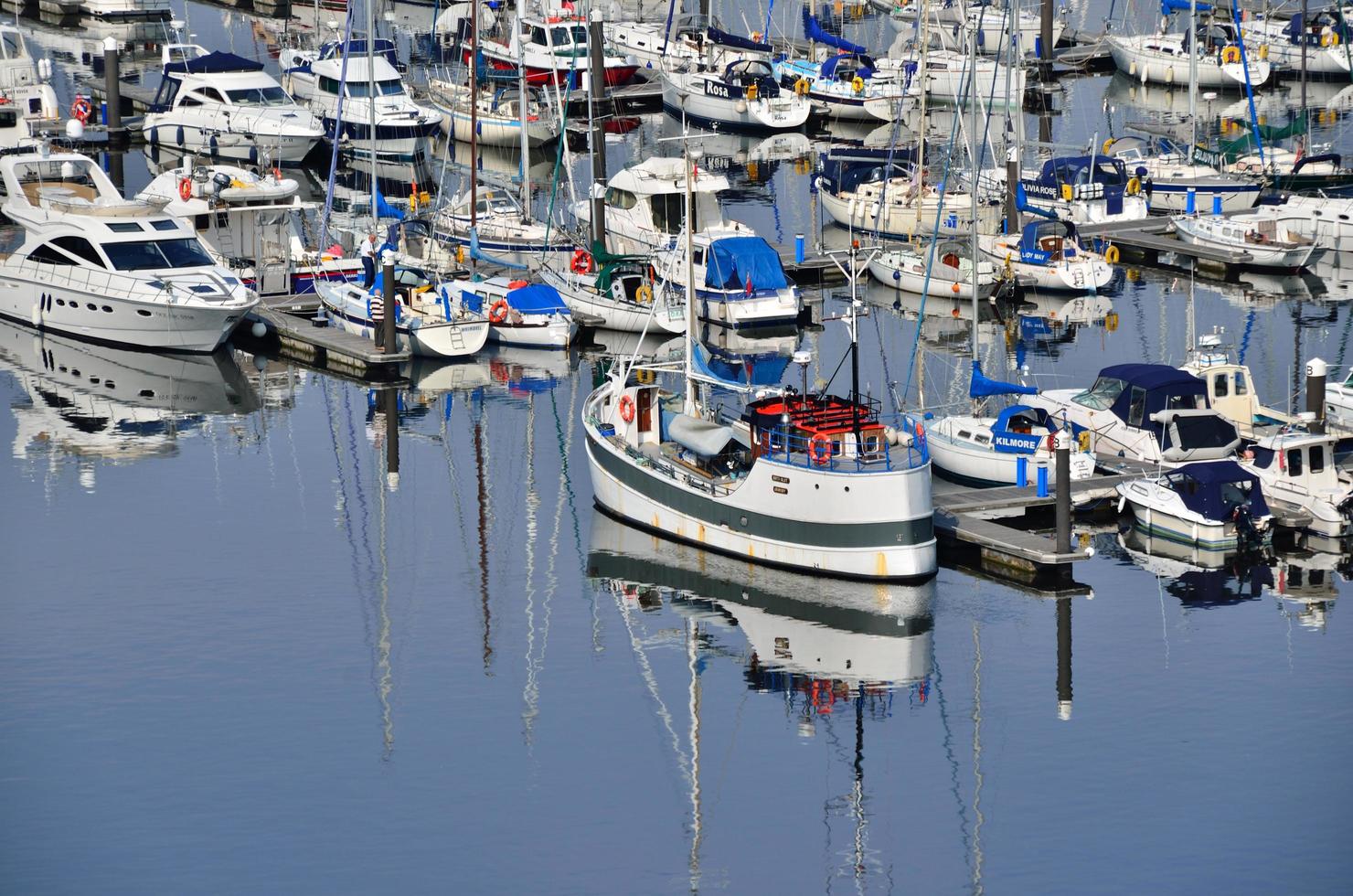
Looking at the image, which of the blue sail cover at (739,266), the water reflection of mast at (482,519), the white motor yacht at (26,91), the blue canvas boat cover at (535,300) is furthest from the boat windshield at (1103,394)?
the white motor yacht at (26,91)

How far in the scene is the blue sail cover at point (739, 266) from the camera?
66125 millimetres

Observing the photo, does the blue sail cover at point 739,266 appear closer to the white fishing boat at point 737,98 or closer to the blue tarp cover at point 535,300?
the blue tarp cover at point 535,300

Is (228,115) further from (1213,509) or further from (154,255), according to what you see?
(1213,509)

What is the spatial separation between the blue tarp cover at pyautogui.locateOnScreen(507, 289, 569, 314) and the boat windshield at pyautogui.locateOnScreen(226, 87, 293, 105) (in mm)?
28528

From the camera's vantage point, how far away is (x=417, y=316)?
63375mm

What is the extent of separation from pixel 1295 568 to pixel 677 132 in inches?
1895

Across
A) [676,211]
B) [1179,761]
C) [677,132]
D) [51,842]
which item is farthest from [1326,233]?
[51,842]

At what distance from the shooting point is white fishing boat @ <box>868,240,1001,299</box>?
69062mm

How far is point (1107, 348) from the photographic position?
6444 centimetres

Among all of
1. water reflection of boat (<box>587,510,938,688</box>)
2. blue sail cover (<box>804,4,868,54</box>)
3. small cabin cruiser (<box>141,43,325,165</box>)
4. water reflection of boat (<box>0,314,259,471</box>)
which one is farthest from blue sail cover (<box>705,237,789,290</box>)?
blue sail cover (<box>804,4,868,54</box>)

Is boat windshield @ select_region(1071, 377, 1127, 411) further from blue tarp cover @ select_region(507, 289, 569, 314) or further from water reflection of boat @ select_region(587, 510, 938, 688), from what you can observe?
blue tarp cover @ select_region(507, 289, 569, 314)

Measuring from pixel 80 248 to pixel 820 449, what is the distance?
87.7 feet

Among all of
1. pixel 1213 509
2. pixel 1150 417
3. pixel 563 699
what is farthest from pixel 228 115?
pixel 563 699

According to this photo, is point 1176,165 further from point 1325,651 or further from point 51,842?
point 51,842
